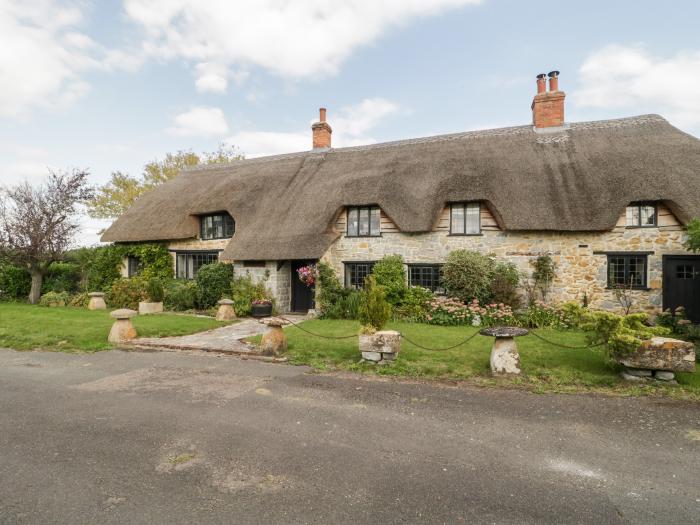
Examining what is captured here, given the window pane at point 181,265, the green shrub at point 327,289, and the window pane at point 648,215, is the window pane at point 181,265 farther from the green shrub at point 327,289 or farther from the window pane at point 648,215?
the window pane at point 648,215

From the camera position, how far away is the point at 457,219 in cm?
1399

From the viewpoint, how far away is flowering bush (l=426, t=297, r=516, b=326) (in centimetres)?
1200

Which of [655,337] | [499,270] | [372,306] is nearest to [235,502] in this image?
[372,306]

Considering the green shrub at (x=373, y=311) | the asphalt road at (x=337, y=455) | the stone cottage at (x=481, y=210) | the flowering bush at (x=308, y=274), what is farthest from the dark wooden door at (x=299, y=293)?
the asphalt road at (x=337, y=455)

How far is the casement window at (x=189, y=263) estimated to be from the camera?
693 inches

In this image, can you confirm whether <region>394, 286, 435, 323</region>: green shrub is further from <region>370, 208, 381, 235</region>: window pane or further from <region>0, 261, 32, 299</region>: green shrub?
<region>0, 261, 32, 299</region>: green shrub

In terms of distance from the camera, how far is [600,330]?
680 cm

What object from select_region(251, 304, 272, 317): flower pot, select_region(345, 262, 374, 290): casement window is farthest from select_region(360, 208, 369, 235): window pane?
select_region(251, 304, 272, 317): flower pot

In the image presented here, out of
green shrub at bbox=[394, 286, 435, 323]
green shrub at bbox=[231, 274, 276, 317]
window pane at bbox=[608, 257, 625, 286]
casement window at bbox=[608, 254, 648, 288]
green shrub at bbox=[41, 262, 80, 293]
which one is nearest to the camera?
casement window at bbox=[608, 254, 648, 288]

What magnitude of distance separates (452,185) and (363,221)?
3579 millimetres

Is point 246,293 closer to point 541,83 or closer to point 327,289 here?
point 327,289

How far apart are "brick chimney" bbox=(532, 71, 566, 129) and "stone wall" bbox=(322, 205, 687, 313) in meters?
5.26

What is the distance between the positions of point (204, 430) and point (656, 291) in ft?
44.3

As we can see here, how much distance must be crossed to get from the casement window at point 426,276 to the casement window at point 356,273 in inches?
65.9
